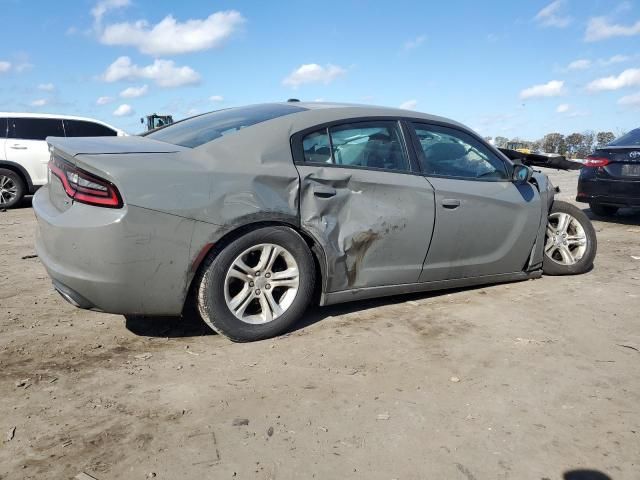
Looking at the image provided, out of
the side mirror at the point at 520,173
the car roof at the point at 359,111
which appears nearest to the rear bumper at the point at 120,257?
the car roof at the point at 359,111

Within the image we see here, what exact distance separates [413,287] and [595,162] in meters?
5.24

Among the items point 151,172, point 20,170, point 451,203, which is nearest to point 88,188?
point 151,172

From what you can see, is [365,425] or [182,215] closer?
[365,425]

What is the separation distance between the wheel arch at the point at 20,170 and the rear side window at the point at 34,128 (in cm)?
51

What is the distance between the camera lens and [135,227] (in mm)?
2855

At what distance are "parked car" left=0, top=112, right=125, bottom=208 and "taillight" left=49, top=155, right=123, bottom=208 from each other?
7.25 meters

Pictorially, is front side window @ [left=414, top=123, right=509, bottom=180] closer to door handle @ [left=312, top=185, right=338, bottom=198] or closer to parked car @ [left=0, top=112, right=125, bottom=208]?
Result: door handle @ [left=312, top=185, right=338, bottom=198]

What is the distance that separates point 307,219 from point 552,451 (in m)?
1.84

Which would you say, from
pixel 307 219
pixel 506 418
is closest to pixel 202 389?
pixel 307 219

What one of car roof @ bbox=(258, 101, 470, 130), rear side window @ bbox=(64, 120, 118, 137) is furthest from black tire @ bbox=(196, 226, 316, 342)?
rear side window @ bbox=(64, 120, 118, 137)

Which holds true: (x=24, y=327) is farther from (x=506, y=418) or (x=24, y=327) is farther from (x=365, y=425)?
(x=506, y=418)

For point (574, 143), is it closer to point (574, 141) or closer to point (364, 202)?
point (574, 141)

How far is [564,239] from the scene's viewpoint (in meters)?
5.00

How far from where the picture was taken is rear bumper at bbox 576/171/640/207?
7254 mm
